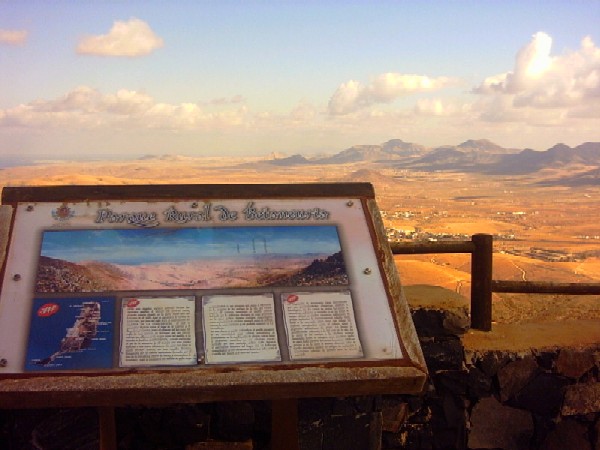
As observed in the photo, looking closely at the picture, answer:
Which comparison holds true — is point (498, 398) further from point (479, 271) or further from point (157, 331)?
point (157, 331)

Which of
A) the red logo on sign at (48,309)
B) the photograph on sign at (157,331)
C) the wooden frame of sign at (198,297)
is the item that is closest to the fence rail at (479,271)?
the wooden frame of sign at (198,297)

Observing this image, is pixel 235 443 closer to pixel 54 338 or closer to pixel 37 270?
pixel 54 338

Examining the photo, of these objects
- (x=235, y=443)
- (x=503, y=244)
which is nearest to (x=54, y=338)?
(x=235, y=443)

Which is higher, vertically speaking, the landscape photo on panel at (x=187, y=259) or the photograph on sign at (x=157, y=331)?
the landscape photo on panel at (x=187, y=259)

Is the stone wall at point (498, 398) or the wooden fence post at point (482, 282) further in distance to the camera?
the wooden fence post at point (482, 282)

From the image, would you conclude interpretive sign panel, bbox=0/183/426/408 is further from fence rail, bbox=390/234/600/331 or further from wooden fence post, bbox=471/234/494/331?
wooden fence post, bbox=471/234/494/331

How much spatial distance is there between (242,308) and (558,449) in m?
2.11

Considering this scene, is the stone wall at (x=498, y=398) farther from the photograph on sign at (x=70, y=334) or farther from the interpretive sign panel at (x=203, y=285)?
the photograph on sign at (x=70, y=334)

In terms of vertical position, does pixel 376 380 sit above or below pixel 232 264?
below

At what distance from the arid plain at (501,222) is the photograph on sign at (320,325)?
2.41 m

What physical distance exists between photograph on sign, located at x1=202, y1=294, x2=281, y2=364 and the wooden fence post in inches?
59.4

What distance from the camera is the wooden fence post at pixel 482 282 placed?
3924 millimetres

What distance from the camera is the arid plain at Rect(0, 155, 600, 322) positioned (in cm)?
836

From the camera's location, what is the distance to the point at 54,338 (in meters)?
2.74
